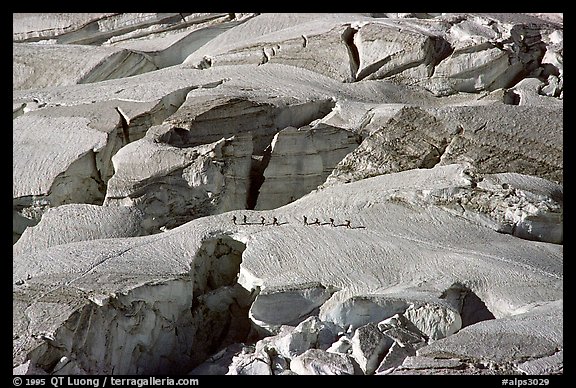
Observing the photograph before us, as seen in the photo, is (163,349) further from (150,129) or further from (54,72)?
(54,72)

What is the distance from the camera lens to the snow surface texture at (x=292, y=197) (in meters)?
7.07

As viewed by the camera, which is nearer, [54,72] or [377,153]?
[377,153]

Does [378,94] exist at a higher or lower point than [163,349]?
higher

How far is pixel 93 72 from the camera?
11.8 metres

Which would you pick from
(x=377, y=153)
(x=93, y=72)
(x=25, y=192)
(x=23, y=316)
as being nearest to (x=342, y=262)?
(x=377, y=153)

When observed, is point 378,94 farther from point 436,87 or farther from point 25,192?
point 25,192

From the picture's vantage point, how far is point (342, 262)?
26.1ft

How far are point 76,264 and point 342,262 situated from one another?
2.24 meters

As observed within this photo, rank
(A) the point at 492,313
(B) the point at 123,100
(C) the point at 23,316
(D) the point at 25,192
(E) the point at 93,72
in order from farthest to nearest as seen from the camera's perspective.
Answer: (E) the point at 93,72 < (B) the point at 123,100 < (D) the point at 25,192 < (A) the point at 492,313 < (C) the point at 23,316

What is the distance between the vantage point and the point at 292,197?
971cm

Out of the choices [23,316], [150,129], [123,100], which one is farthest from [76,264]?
[123,100]

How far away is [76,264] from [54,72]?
15.6 feet

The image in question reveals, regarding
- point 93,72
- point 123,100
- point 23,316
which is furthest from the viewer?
point 93,72

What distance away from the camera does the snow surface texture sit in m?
7.07
